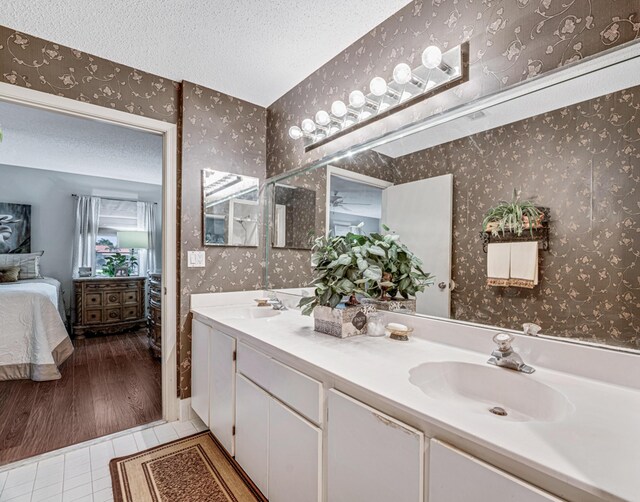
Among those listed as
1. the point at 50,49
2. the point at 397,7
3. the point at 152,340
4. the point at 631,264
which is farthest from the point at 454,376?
the point at 152,340

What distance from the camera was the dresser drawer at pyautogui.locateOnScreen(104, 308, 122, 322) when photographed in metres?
4.59

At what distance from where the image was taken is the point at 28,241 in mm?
4398

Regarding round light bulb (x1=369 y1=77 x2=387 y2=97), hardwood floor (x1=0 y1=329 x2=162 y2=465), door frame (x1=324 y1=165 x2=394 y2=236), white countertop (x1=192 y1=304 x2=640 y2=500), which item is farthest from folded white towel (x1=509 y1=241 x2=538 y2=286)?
hardwood floor (x1=0 y1=329 x2=162 y2=465)

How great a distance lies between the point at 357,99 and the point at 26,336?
3568mm

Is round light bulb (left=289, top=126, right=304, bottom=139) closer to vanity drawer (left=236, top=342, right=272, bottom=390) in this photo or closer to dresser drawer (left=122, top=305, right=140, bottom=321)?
vanity drawer (left=236, top=342, right=272, bottom=390)

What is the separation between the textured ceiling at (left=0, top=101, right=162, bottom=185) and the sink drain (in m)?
2.88

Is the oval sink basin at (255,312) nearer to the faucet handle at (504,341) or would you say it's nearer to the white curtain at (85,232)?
the faucet handle at (504,341)

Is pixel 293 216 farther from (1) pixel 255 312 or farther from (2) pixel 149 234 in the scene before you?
(2) pixel 149 234

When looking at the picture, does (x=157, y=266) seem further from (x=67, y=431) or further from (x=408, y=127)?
(x=408, y=127)

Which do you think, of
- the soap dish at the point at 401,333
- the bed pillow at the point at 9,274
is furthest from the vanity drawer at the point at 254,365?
the bed pillow at the point at 9,274

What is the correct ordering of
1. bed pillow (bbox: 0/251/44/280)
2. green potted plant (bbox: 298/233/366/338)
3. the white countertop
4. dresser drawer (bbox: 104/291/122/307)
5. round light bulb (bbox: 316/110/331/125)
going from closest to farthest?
1. the white countertop
2. green potted plant (bbox: 298/233/366/338)
3. round light bulb (bbox: 316/110/331/125)
4. bed pillow (bbox: 0/251/44/280)
5. dresser drawer (bbox: 104/291/122/307)

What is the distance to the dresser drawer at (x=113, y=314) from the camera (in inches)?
181

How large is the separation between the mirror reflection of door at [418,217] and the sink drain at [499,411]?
0.45 m

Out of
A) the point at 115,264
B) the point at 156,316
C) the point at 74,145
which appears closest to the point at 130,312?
the point at 115,264
